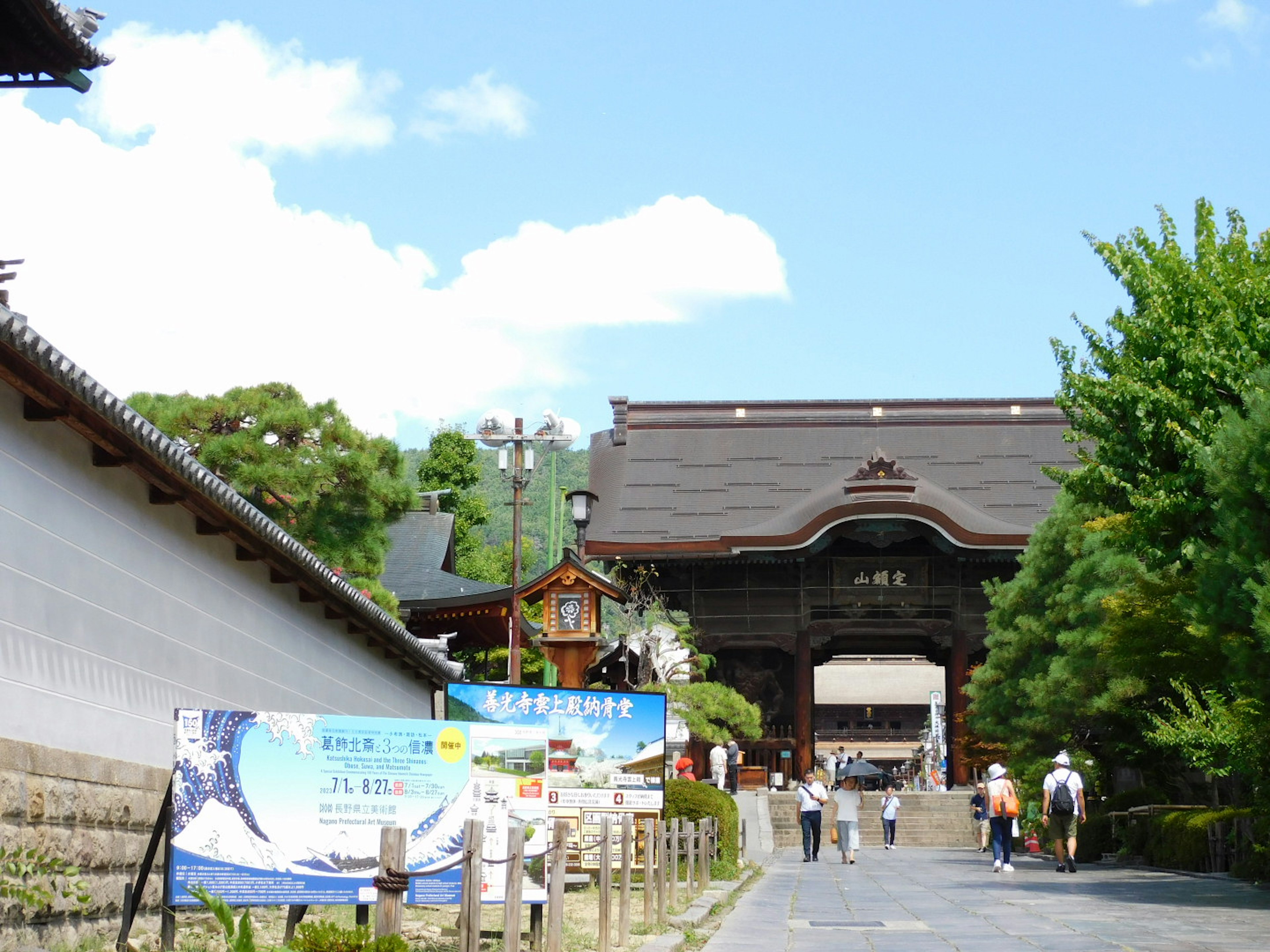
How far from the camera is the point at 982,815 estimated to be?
29141 millimetres

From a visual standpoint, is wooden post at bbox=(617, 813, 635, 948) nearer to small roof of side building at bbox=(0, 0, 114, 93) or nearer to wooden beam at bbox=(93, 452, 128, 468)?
wooden beam at bbox=(93, 452, 128, 468)

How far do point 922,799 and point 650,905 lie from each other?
24256mm

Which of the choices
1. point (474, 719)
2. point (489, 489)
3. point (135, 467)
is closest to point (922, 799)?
point (474, 719)

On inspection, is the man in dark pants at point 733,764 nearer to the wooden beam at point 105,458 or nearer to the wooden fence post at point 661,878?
the wooden fence post at point 661,878

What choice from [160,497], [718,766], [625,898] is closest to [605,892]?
[625,898]

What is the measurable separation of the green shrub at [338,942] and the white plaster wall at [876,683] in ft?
180

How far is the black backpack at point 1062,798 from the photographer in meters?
19.2

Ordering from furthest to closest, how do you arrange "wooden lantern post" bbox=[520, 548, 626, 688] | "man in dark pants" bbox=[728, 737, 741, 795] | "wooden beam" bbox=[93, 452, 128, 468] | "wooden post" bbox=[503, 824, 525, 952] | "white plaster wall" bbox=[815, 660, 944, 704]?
"white plaster wall" bbox=[815, 660, 944, 704], "man in dark pants" bbox=[728, 737, 741, 795], "wooden lantern post" bbox=[520, 548, 626, 688], "wooden beam" bbox=[93, 452, 128, 468], "wooden post" bbox=[503, 824, 525, 952]

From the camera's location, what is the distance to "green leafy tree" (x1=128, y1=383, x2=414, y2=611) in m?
24.9

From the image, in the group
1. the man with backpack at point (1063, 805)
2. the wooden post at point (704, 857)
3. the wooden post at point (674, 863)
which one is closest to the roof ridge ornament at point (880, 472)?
the man with backpack at point (1063, 805)

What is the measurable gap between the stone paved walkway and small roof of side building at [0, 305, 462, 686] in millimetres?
4887

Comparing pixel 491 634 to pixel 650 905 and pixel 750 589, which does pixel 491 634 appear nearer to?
pixel 750 589

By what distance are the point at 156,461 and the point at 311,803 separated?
2.86m

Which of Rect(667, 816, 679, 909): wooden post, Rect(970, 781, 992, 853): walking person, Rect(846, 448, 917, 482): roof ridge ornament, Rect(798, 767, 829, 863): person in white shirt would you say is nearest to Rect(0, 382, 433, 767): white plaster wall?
Rect(667, 816, 679, 909): wooden post
